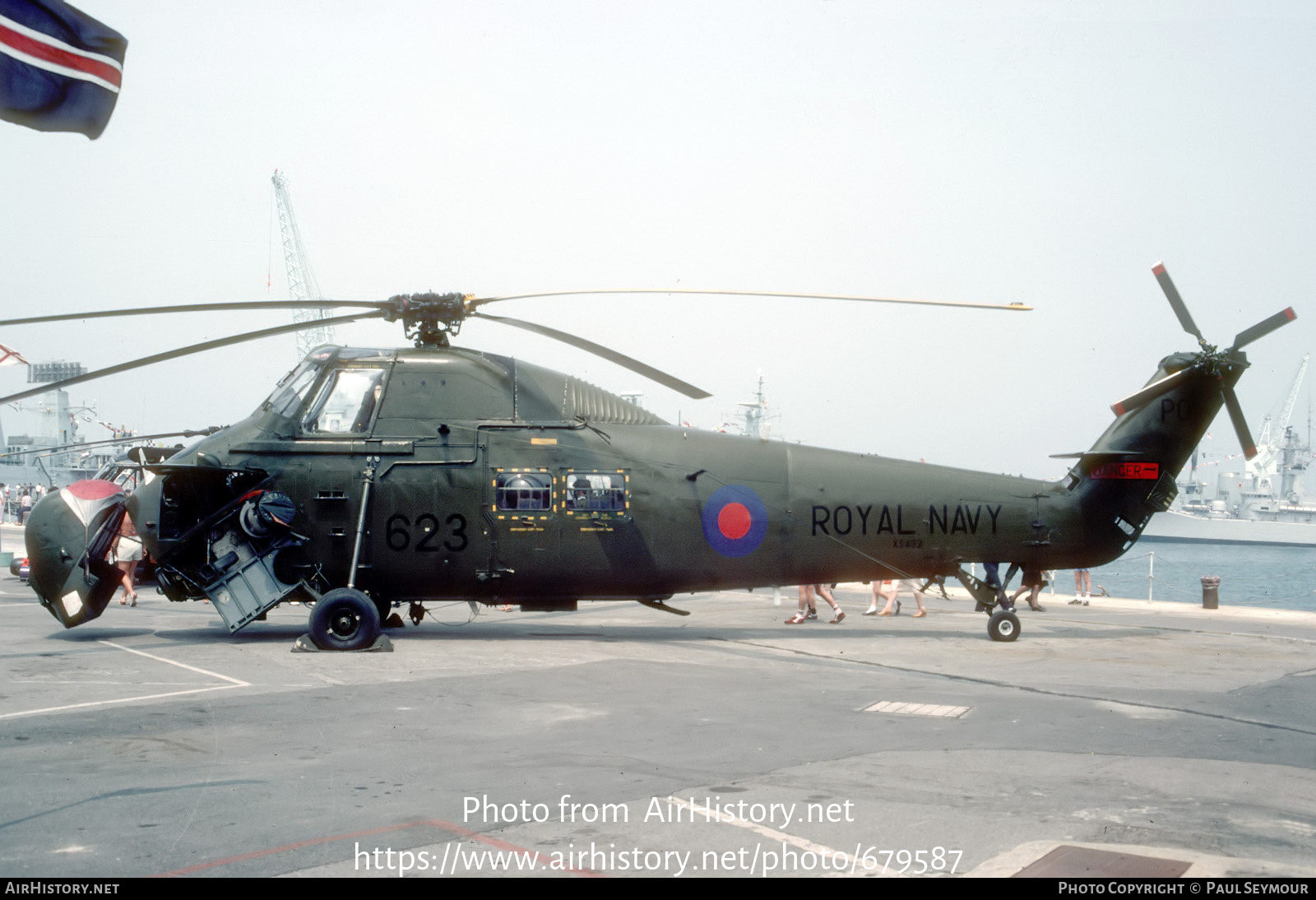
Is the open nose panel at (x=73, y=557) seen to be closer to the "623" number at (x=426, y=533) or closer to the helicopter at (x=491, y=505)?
the helicopter at (x=491, y=505)

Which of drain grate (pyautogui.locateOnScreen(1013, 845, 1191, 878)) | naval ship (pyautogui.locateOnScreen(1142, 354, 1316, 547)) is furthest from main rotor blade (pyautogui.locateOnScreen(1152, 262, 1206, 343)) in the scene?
naval ship (pyautogui.locateOnScreen(1142, 354, 1316, 547))

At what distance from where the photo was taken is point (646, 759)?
7375 millimetres

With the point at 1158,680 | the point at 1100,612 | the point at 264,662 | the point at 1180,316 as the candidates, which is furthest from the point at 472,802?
the point at 1100,612

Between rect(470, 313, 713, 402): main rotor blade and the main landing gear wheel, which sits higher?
rect(470, 313, 713, 402): main rotor blade

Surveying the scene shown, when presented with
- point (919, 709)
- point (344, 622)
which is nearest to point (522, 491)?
point (344, 622)

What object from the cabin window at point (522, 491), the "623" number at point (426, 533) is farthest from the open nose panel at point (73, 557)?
the cabin window at point (522, 491)

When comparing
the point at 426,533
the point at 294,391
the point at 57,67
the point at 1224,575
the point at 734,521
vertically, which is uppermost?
the point at 57,67

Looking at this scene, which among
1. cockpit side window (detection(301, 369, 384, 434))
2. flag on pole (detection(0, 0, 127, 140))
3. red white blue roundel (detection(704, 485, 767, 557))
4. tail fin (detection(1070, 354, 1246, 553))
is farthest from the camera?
tail fin (detection(1070, 354, 1246, 553))

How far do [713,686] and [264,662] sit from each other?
540cm

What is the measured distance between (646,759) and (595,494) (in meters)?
7.11

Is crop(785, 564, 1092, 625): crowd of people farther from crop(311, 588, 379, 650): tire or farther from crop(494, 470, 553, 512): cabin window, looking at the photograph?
crop(311, 588, 379, 650): tire

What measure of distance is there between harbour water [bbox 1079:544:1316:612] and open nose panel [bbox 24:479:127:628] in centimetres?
5549

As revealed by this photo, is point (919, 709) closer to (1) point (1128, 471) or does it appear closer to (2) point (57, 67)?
(1) point (1128, 471)

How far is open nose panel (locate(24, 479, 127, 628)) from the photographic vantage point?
13.9m
